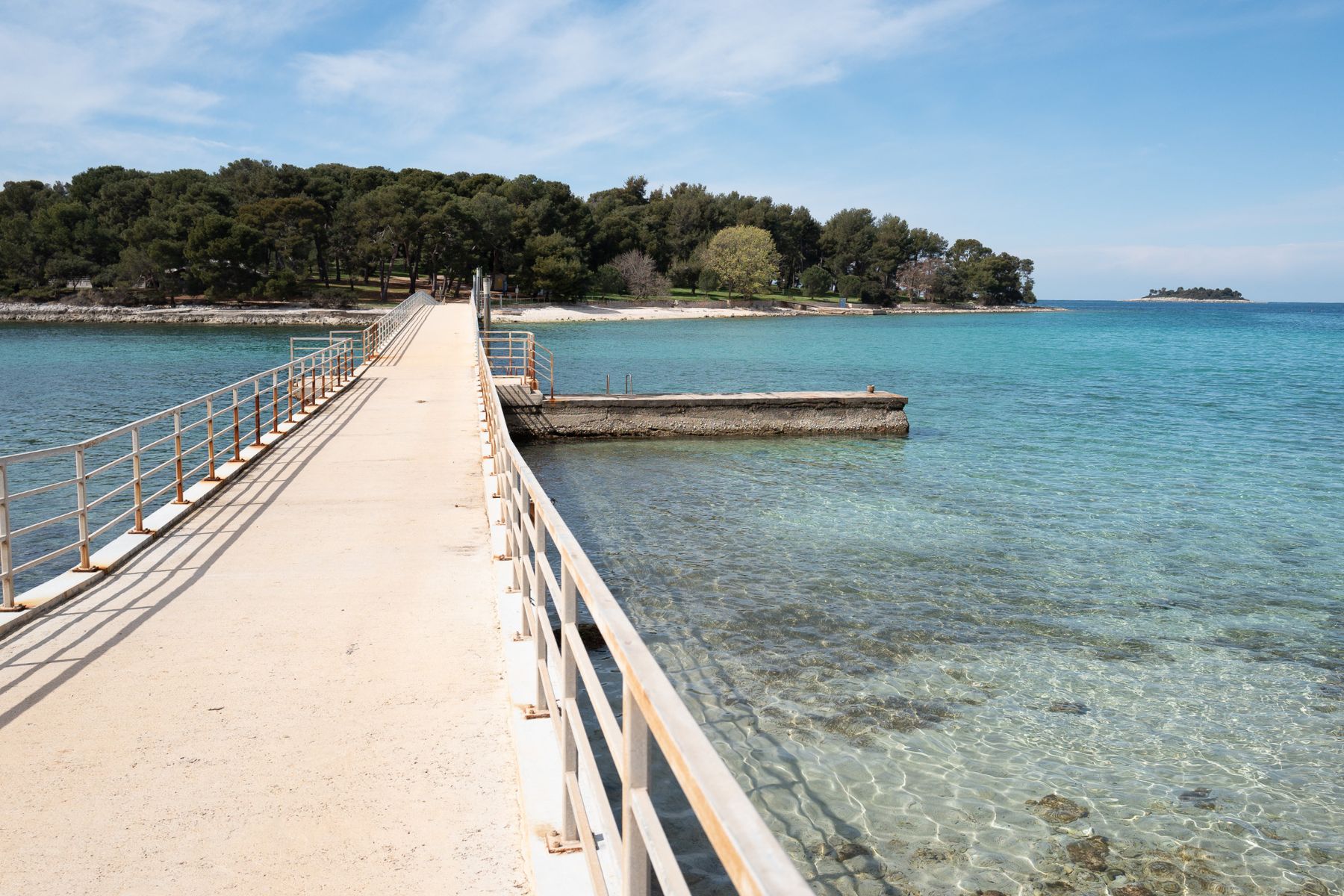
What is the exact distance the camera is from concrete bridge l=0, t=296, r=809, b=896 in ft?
9.61

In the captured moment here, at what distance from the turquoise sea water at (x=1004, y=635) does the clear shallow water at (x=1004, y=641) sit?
0.03m

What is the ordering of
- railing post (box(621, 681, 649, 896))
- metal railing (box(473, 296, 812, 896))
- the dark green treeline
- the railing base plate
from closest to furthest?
metal railing (box(473, 296, 812, 896)), railing post (box(621, 681, 649, 896)), the railing base plate, the dark green treeline

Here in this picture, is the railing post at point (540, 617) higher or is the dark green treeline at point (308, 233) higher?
the dark green treeline at point (308, 233)

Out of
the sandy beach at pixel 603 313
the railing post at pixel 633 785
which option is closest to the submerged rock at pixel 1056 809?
the railing post at pixel 633 785

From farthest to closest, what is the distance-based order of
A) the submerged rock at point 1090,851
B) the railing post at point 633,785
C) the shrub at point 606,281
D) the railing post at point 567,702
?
the shrub at point 606,281 < the submerged rock at point 1090,851 < the railing post at point 567,702 < the railing post at point 633,785

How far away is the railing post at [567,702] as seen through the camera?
3.26 m

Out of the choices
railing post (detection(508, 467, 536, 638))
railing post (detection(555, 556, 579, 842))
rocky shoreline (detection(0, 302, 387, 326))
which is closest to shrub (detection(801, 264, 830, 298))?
rocky shoreline (detection(0, 302, 387, 326))

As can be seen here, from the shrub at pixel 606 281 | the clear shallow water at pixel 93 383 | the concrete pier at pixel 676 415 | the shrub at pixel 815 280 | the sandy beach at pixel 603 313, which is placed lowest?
the clear shallow water at pixel 93 383

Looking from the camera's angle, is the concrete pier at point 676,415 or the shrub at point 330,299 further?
the shrub at point 330,299

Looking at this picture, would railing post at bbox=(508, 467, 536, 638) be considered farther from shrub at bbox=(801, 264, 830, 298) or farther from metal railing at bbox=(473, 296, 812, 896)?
shrub at bbox=(801, 264, 830, 298)

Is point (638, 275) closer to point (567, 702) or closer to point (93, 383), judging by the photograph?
point (93, 383)

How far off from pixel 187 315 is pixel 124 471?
6760 centimetres

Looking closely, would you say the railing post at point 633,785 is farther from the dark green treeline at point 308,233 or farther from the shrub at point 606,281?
the shrub at point 606,281

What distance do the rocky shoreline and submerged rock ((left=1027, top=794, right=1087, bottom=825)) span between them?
248 ft
